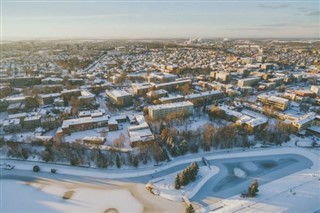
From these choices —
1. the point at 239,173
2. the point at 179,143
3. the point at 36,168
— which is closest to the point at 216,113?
the point at 179,143

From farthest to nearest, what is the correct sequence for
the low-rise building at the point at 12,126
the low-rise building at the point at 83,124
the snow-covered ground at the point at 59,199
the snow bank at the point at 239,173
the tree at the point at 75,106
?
the tree at the point at 75,106, the low-rise building at the point at 12,126, the low-rise building at the point at 83,124, the snow bank at the point at 239,173, the snow-covered ground at the point at 59,199

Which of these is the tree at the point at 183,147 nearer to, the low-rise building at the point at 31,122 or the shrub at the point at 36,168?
the shrub at the point at 36,168

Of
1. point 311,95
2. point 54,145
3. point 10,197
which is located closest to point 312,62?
point 311,95

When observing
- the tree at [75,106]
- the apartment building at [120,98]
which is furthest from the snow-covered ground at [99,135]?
the apartment building at [120,98]

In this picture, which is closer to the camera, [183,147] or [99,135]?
[183,147]

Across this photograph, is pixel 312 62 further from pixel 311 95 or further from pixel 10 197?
pixel 10 197

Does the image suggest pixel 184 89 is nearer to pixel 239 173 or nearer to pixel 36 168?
pixel 239 173

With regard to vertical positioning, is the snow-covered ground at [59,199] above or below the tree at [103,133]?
below
